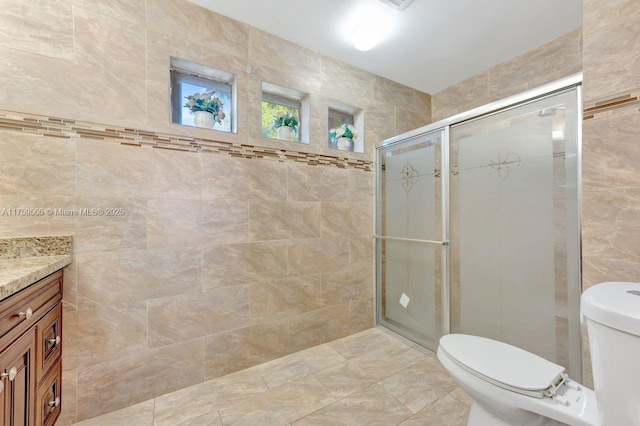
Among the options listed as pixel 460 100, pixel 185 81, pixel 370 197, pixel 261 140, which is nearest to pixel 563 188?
pixel 370 197

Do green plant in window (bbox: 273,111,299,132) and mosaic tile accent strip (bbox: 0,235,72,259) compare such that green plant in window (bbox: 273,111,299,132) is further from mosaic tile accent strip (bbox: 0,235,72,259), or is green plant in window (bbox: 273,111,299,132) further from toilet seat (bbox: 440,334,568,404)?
toilet seat (bbox: 440,334,568,404)

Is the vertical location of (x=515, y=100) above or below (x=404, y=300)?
above

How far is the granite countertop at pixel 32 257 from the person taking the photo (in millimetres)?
897

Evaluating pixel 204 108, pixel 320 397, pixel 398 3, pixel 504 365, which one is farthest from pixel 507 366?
pixel 204 108

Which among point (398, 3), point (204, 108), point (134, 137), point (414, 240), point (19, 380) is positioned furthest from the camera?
point (414, 240)

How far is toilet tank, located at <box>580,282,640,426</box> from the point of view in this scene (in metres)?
0.68

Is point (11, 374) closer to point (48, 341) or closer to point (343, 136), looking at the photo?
point (48, 341)

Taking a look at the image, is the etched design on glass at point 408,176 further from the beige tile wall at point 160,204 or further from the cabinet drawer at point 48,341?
the cabinet drawer at point 48,341

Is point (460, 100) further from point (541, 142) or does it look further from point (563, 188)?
point (563, 188)

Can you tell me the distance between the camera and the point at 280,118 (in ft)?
6.34

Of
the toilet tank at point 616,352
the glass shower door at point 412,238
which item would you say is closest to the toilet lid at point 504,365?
the toilet tank at point 616,352

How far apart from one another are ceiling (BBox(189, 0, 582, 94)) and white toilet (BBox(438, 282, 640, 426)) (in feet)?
5.57

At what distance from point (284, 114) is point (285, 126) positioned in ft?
0.49

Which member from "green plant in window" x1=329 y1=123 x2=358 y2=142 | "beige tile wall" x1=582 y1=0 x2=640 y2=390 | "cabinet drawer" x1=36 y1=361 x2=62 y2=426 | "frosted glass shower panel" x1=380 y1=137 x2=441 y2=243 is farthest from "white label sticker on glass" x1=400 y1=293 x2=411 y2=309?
"cabinet drawer" x1=36 y1=361 x2=62 y2=426
